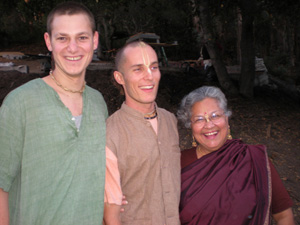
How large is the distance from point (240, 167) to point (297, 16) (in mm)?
7379

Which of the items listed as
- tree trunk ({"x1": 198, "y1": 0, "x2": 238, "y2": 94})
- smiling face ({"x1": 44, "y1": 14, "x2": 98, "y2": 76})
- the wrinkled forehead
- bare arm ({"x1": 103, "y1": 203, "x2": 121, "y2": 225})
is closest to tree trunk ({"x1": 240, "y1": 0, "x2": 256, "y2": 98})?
tree trunk ({"x1": 198, "y1": 0, "x2": 238, "y2": 94})

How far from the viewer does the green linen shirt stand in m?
1.77

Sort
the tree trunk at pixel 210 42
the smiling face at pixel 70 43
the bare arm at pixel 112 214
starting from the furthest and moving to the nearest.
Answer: the tree trunk at pixel 210 42
the smiling face at pixel 70 43
the bare arm at pixel 112 214

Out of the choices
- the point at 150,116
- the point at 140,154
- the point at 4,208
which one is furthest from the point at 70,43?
the point at 4,208

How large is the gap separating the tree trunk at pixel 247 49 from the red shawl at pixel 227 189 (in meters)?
6.66

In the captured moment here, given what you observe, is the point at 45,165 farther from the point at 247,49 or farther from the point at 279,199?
the point at 247,49

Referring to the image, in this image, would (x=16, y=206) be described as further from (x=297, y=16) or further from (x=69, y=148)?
(x=297, y=16)

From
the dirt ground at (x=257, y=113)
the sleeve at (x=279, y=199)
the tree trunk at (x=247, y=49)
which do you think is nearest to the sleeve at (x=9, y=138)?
the sleeve at (x=279, y=199)

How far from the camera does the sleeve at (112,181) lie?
76.3 inches

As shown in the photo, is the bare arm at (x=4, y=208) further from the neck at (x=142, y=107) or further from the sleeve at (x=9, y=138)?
the neck at (x=142, y=107)

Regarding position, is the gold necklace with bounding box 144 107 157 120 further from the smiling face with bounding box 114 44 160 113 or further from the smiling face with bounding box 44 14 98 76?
the smiling face with bounding box 44 14 98 76

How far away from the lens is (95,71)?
11289 millimetres

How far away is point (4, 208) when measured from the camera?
178cm

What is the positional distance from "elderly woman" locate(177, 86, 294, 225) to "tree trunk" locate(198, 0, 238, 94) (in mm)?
6502
